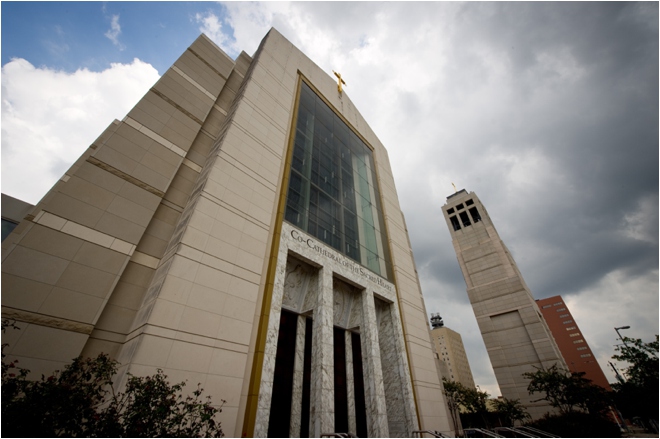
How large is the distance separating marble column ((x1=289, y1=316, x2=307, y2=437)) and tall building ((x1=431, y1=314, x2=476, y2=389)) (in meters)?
140

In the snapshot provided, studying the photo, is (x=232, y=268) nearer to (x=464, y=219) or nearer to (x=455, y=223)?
(x=455, y=223)

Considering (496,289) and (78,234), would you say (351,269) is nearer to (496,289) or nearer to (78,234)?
(78,234)

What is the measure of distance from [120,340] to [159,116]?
1105 cm

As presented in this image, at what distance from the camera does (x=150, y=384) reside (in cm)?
638

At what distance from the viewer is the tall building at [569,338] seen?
110387 mm

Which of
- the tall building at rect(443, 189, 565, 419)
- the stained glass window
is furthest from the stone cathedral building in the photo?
the tall building at rect(443, 189, 565, 419)

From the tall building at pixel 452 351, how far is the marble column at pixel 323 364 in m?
141

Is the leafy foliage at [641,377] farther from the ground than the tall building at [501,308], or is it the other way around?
the tall building at [501,308]

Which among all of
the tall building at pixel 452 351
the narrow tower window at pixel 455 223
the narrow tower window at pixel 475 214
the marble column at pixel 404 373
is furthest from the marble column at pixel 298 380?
the tall building at pixel 452 351

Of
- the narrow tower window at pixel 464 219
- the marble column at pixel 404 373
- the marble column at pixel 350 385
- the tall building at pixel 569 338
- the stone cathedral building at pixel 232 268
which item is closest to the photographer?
the stone cathedral building at pixel 232 268

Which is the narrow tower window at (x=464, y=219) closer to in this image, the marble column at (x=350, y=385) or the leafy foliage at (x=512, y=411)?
the leafy foliage at (x=512, y=411)

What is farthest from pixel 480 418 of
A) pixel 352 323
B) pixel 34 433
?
pixel 34 433

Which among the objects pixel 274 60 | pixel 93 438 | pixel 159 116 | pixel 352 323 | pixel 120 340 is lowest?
pixel 93 438

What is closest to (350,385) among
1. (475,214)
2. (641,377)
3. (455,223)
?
(641,377)
